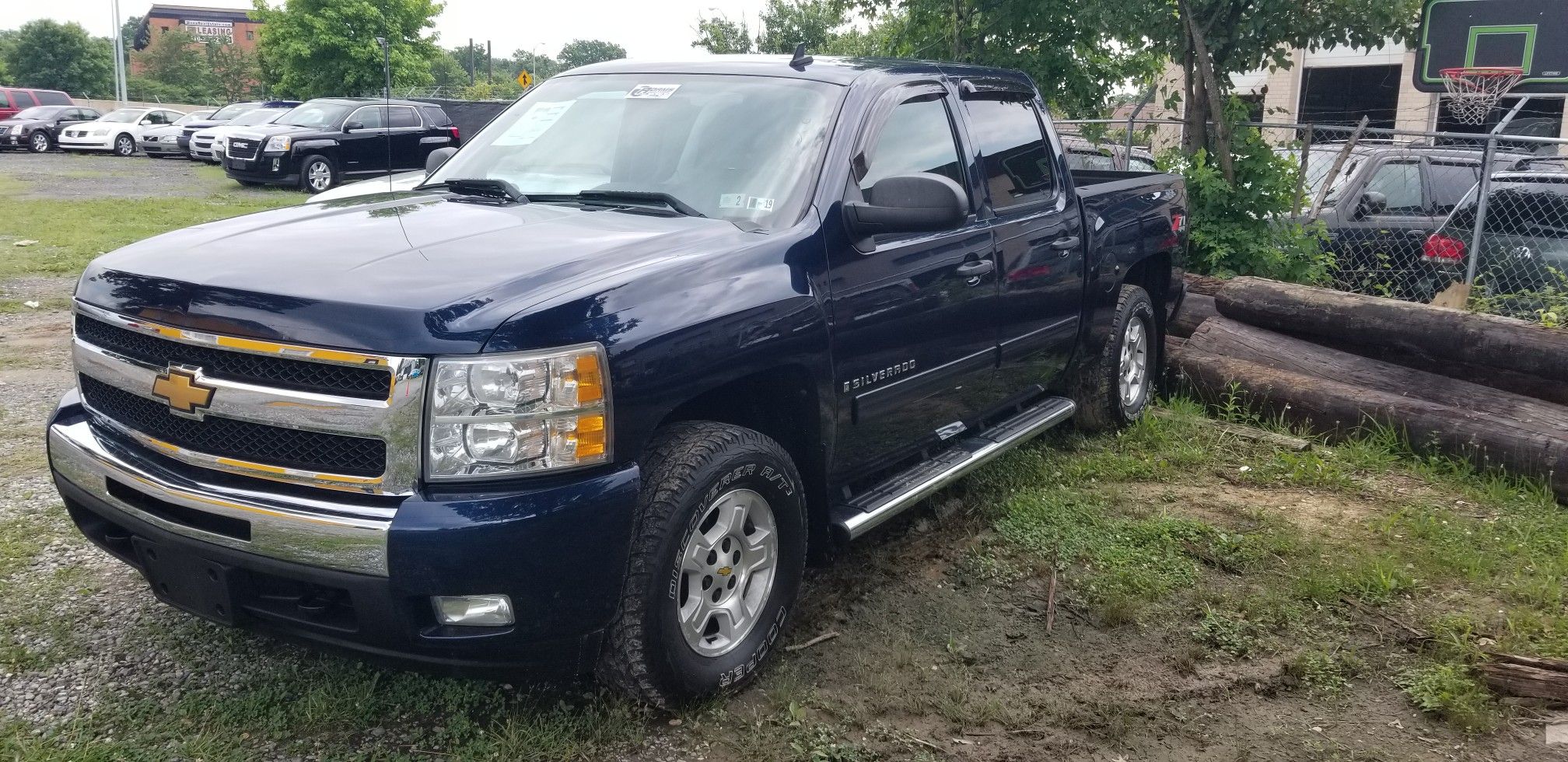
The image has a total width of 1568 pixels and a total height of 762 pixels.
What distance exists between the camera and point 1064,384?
19.6ft

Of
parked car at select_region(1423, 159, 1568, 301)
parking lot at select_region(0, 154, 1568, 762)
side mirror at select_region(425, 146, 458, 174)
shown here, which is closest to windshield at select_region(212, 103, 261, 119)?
parking lot at select_region(0, 154, 1568, 762)

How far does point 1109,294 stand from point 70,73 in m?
73.6

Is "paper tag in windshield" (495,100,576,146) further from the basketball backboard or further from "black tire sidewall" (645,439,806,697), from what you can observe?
the basketball backboard

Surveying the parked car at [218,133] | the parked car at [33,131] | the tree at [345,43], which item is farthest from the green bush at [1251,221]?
the parked car at [33,131]

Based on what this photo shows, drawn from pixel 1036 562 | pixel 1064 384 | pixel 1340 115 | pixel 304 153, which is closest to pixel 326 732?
pixel 1036 562

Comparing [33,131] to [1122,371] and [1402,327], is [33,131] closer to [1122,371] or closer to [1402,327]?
[1122,371]

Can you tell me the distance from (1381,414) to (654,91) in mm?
4122

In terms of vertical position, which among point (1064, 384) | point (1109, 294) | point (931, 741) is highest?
point (1109, 294)

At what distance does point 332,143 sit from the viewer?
20594 millimetres

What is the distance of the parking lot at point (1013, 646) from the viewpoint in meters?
3.33

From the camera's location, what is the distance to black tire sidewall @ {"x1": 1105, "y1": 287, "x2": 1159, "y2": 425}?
20.2 feet

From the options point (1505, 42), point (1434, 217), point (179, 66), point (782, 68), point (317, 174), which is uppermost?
point (179, 66)

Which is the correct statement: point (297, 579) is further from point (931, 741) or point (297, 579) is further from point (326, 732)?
point (931, 741)

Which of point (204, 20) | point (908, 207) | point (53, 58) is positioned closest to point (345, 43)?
point (908, 207)
